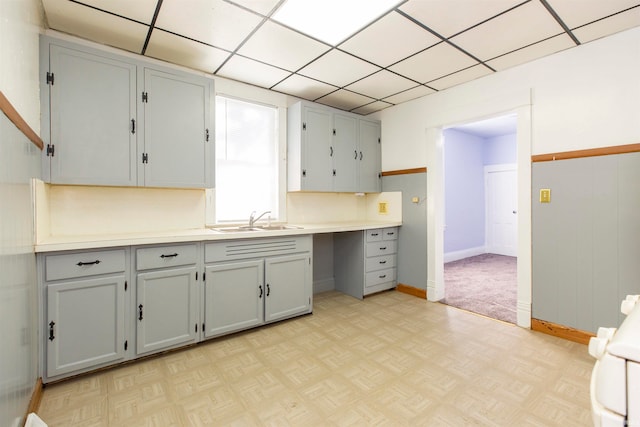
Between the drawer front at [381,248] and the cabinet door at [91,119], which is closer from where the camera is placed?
the cabinet door at [91,119]

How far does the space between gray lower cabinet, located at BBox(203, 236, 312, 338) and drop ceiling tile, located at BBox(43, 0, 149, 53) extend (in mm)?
1842

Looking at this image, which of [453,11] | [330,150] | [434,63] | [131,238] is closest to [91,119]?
[131,238]

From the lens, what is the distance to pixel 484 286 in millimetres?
4352

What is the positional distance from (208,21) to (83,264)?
77.2 inches

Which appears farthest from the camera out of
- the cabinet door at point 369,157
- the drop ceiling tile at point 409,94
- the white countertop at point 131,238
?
the cabinet door at point 369,157

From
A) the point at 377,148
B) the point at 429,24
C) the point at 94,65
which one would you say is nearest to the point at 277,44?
the point at 429,24

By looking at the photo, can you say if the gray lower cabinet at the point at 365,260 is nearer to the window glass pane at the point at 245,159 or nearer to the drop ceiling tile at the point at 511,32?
the window glass pane at the point at 245,159

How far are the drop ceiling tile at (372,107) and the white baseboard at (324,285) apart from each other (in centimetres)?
249

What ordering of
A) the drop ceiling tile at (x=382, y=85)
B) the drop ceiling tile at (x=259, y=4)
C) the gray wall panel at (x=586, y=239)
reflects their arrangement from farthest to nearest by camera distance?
the drop ceiling tile at (x=382, y=85) < the gray wall panel at (x=586, y=239) < the drop ceiling tile at (x=259, y=4)

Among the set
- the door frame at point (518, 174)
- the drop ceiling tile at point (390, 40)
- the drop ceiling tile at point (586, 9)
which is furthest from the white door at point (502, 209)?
the drop ceiling tile at point (390, 40)

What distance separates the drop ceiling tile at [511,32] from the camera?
218 centimetres

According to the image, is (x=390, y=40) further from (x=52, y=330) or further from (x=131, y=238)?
(x=52, y=330)

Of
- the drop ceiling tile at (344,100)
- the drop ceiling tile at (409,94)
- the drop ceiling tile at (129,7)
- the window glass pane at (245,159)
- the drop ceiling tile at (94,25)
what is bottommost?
the window glass pane at (245,159)

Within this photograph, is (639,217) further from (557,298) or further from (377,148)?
(377,148)
